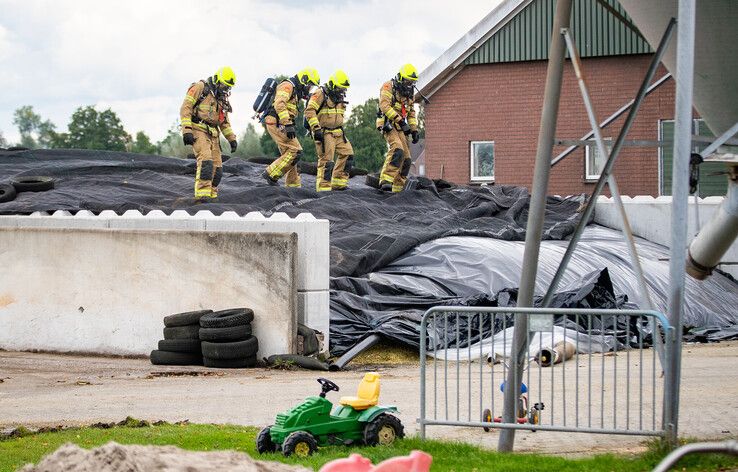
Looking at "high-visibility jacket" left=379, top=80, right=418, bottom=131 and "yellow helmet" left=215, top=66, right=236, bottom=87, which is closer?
"yellow helmet" left=215, top=66, right=236, bottom=87

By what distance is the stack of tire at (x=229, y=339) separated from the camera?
1420cm

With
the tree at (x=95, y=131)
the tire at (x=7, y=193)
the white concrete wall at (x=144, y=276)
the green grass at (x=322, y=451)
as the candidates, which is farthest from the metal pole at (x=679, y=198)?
the tree at (x=95, y=131)

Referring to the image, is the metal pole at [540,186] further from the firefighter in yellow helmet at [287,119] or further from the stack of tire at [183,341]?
the firefighter in yellow helmet at [287,119]

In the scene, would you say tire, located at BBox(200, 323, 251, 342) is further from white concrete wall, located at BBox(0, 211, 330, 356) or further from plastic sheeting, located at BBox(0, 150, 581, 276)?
plastic sheeting, located at BBox(0, 150, 581, 276)

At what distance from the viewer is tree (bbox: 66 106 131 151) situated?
6644 cm

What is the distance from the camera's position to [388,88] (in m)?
24.8

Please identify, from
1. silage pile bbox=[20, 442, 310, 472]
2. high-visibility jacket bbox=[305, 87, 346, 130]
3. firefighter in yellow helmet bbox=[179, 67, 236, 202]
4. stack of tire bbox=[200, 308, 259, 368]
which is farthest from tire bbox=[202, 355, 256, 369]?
high-visibility jacket bbox=[305, 87, 346, 130]

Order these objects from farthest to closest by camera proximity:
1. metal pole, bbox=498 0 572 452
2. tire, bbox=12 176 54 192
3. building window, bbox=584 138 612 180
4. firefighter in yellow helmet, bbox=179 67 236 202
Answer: building window, bbox=584 138 612 180
firefighter in yellow helmet, bbox=179 67 236 202
tire, bbox=12 176 54 192
metal pole, bbox=498 0 572 452

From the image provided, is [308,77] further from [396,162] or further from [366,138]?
[366,138]

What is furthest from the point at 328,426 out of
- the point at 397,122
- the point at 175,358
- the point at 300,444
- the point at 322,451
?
the point at 397,122

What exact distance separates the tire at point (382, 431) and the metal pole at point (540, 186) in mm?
817

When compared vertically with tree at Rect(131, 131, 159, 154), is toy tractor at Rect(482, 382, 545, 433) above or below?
below

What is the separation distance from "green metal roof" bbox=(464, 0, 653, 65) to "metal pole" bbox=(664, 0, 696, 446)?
23703 millimetres

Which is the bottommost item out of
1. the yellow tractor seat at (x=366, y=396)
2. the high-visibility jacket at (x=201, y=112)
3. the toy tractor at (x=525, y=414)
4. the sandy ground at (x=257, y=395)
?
the sandy ground at (x=257, y=395)
